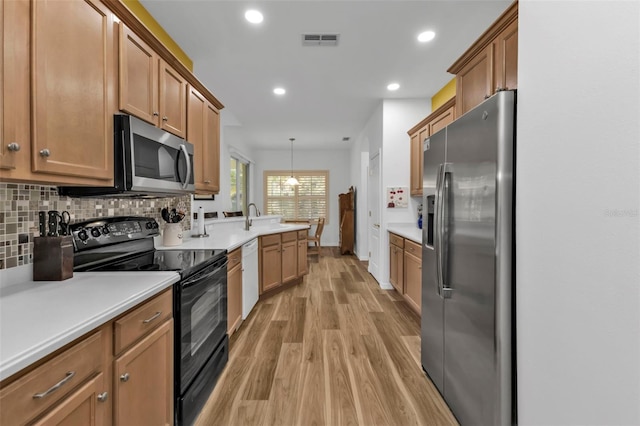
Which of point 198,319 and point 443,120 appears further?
point 443,120

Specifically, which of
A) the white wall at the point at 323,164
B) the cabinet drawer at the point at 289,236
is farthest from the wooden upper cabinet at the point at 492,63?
the white wall at the point at 323,164

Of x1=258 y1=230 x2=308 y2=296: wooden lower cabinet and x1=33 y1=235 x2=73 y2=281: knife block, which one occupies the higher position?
x1=33 y1=235 x2=73 y2=281: knife block

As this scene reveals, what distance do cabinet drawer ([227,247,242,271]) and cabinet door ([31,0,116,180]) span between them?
1229 mm

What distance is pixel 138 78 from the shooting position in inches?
68.5

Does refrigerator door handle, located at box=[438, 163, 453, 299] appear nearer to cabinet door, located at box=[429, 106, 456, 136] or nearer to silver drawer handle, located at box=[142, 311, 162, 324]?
silver drawer handle, located at box=[142, 311, 162, 324]

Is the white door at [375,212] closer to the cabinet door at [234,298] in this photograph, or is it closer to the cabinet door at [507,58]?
the cabinet door at [234,298]

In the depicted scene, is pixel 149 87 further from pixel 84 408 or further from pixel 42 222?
pixel 84 408

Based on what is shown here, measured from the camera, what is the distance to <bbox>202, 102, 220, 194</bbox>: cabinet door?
9.12 ft

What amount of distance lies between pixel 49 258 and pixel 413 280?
3030 millimetres

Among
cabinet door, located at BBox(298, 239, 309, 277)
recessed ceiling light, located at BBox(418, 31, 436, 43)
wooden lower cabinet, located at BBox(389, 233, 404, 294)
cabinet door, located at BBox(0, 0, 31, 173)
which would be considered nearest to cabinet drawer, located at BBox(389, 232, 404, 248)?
wooden lower cabinet, located at BBox(389, 233, 404, 294)

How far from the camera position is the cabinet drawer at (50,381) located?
68cm

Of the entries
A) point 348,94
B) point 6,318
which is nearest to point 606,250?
point 6,318

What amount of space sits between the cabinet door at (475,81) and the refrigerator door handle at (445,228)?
1.93 feet

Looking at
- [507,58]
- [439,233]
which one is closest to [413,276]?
[439,233]
